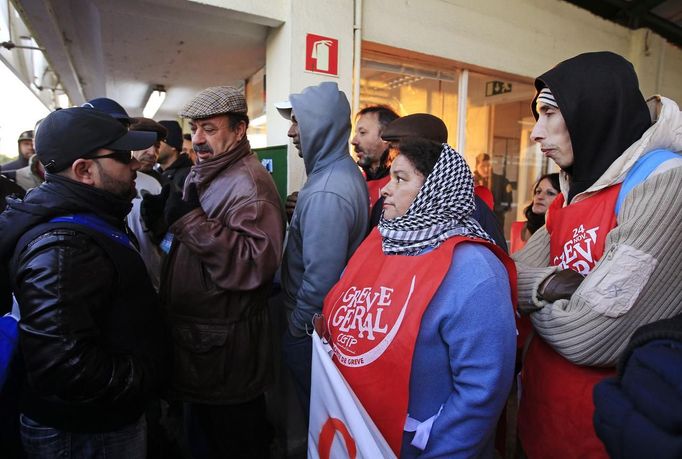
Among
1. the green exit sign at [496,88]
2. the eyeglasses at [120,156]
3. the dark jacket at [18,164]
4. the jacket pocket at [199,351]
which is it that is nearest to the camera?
the eyeglasses at [120,156]

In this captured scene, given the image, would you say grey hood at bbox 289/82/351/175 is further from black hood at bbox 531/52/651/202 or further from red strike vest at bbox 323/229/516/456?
black hood at bbox 531/52/651/202

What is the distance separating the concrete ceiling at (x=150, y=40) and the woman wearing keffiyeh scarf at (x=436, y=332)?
8.62ft

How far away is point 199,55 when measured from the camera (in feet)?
14.2

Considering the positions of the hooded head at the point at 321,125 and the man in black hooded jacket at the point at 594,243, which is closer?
the man in black hooded jacket at the point at 594,243

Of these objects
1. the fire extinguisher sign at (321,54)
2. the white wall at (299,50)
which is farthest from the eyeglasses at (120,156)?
the fire extinguisher sign at (321,54)

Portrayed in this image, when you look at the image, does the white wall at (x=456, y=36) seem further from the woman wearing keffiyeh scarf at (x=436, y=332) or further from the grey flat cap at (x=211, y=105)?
the woman wearing keffiyeh scarf at (x=436, y=332)

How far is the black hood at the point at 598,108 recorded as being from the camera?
130 centimetres

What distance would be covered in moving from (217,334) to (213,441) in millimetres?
646

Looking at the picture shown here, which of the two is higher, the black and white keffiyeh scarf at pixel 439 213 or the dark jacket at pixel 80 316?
the black and white keffiyeh scarf at pixel 439 213

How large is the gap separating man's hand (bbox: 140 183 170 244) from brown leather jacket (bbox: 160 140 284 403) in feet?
0.97

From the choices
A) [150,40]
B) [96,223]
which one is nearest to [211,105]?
[96,223]

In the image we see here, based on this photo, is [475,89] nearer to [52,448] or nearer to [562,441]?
[562,441]

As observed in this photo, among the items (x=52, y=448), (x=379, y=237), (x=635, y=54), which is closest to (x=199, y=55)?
(x=379, y=237)

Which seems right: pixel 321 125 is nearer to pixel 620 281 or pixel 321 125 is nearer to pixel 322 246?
pixel 322 246
